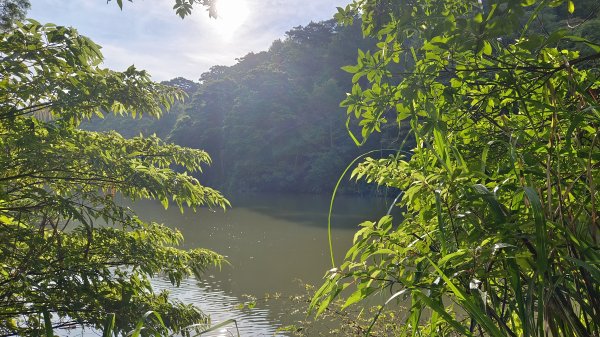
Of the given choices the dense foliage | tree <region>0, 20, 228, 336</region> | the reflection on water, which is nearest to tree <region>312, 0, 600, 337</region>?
the reflection on water

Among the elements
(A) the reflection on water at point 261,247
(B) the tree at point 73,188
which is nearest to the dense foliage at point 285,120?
(A) the reflection on water at point 261,247

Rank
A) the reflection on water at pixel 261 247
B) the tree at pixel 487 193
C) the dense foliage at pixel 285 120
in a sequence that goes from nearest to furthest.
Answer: the tree at pixel 487 193 → the reflection on water at pixel 261 247 → the dense foliage at pixel 285 120

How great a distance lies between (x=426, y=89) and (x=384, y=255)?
44 cm

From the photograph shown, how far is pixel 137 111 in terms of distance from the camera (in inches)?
165

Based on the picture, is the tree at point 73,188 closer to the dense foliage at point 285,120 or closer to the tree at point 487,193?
the tree at point 487,193

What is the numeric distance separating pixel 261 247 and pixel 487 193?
17.1 meters

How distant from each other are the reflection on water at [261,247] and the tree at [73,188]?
923 millimetres

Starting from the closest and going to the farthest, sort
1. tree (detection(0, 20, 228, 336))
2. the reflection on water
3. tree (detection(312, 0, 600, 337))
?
tree (detection(312, 0, 600, 337)), tree (detection(0, 20, 228, 336)), the reflection on water

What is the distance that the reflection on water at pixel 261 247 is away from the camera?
986cm

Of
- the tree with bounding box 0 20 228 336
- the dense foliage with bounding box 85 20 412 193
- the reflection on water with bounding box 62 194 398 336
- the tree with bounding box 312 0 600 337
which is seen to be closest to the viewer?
the tree with bounding box 312 0 600 337

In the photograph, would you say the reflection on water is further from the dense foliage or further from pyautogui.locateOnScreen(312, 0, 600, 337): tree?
the dense foliage

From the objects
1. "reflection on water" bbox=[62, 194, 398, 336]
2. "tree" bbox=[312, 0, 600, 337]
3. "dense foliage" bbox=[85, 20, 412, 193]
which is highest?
"dense foliage" bbox=[85, 20, 412, 193]

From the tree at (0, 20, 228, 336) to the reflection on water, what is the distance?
92 centimetres

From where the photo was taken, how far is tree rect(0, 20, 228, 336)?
3.21 metres
